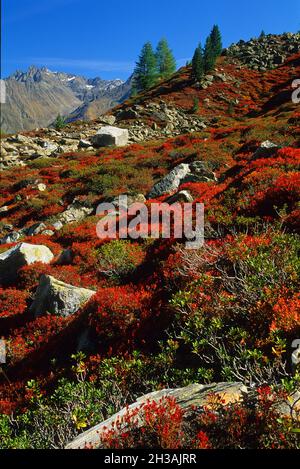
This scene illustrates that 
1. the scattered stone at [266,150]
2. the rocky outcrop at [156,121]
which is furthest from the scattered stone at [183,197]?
the rocky outcrop at [156,121]

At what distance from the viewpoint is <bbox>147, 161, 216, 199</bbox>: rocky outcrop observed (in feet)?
73.2

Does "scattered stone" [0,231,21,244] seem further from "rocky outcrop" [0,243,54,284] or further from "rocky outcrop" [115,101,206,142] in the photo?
"rocky outcrop" [115,101,206,142]

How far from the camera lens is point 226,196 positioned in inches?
547

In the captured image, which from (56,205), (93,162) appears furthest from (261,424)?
(93,162)

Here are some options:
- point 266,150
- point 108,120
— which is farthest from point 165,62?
point 266,150

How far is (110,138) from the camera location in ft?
154

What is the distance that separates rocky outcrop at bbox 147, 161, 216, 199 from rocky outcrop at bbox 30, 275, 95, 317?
12.2 m

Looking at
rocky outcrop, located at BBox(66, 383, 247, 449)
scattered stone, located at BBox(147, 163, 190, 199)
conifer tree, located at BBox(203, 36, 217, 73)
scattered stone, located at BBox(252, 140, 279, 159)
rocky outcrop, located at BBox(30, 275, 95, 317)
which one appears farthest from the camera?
conifer tree, located at BBox(203, 36, 217, 73)

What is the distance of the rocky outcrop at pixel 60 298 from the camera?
11.1 m

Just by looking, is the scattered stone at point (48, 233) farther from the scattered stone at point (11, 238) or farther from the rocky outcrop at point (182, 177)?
the rocky outcrop at point (182, 177)

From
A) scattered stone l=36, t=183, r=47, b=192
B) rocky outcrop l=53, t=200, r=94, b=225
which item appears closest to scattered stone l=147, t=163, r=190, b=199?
rocky outcrop l=53, t=200, r=94, b=225

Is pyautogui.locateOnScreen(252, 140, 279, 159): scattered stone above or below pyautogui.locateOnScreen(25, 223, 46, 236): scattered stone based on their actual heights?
above

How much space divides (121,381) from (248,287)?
9.68 ft
